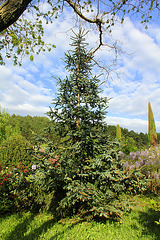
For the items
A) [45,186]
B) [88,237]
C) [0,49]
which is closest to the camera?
[88,237]

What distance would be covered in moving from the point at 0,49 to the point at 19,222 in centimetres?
569

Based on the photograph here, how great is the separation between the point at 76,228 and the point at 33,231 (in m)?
0.99

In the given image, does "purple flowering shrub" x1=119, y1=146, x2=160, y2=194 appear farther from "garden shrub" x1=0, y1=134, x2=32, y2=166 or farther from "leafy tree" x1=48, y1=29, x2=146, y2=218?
"garden shrub" x1=0, y1=134, x2=32, y2=166

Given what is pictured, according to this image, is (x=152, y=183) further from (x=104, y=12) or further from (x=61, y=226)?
(x=104, y=12)

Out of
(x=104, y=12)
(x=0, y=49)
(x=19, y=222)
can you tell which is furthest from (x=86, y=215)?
(x=0, y=49)

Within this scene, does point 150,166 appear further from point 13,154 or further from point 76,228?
point 13,154

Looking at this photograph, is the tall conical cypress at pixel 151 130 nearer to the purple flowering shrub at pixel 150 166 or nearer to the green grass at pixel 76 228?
the purple flowering shrub at pixel 150 166

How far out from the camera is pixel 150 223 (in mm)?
3490

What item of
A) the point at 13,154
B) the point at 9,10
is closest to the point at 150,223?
the point at 13,154

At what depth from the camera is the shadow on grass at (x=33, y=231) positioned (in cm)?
300

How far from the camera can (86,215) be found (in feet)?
12.0

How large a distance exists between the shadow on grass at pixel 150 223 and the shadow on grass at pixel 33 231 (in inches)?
66.1

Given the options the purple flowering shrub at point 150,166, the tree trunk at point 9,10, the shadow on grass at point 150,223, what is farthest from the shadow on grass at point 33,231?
the tree trunk at point 9,10

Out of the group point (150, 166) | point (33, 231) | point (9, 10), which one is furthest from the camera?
point (150, 166)
